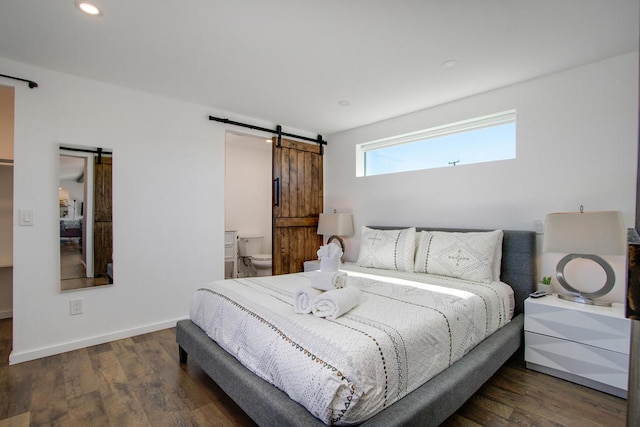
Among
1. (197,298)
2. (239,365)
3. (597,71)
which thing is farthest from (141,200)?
(597,71)

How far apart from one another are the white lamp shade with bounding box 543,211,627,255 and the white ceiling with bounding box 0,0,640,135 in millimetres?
1225

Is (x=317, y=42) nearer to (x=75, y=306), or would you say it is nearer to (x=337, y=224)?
(x=337, y=224)

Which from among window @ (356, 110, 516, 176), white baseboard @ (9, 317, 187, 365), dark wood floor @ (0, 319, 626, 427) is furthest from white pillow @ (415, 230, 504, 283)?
white baseboard @ (9, 317, 187, 365)

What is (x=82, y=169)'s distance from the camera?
2756 mm

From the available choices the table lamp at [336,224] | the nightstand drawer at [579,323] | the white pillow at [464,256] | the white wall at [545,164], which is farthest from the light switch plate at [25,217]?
the nightstand drawer at [579,323]

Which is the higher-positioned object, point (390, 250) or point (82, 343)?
point (390, 250)

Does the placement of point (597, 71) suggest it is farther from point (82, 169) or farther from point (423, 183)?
point (82, 169)

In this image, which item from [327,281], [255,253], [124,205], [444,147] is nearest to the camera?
[327,281]

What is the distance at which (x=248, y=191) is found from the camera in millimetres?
5523

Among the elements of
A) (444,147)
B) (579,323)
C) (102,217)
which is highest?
(444,147)

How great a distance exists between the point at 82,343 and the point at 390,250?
2973mm

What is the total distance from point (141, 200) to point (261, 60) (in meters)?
1.80

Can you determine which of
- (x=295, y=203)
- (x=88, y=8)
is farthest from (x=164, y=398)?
(x=295, y=203)

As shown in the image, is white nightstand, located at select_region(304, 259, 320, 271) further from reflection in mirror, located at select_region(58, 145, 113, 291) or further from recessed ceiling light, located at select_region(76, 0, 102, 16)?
recessed ceiling light, located at select_region(76, 0, 102, 16)
